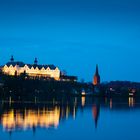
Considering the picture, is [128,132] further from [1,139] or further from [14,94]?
[14,94]

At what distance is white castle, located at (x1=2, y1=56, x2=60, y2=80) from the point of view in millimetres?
181125

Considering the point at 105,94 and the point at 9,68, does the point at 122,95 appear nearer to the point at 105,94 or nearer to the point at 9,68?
the point at 105,94

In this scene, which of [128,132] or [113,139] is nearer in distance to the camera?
[113,139]

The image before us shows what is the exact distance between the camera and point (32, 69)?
608 ft

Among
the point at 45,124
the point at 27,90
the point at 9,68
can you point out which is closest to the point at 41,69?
the point at 9,68

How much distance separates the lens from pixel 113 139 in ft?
112

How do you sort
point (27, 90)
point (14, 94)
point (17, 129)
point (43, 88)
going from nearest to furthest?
point (17, 129)
point (14, 94)
point (27, 90)
point (43, 88)

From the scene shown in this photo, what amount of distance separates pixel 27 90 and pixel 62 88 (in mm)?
53058

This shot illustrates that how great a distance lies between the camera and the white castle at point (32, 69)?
18112 cm

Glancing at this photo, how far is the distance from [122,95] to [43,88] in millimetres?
71519

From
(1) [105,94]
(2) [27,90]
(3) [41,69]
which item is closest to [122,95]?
(1) [105,94]

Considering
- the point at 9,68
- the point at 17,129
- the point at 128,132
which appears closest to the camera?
the point at 17,129

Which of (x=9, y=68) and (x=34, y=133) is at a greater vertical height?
(x=9, y=68)

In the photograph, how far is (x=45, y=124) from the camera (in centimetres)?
4181
